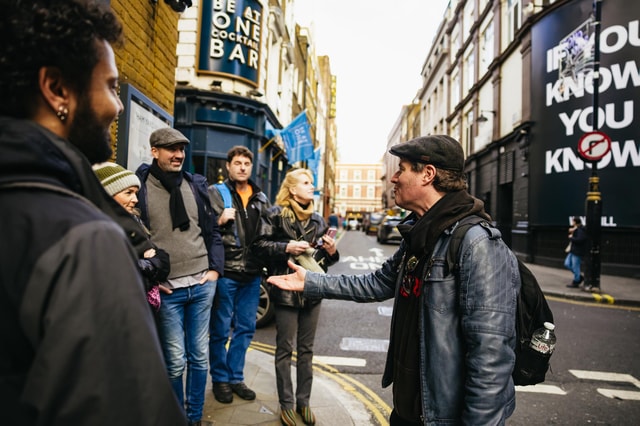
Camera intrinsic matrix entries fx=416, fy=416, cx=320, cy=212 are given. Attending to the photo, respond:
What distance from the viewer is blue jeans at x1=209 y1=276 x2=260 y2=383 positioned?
3.57 m

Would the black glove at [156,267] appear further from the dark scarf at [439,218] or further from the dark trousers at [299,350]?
the dark scarf at [439,218]

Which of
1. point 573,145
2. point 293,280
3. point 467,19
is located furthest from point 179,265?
point 467,19

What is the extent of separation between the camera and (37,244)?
73 centimetres

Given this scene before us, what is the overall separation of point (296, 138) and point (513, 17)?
1156 cm

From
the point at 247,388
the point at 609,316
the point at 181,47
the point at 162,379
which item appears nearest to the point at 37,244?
the point at 162,379

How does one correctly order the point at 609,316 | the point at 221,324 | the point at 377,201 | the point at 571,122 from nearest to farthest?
the point at 221,324
the point at 609,316
the point at 571,122
the point at 377,201

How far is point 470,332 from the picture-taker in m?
1.69

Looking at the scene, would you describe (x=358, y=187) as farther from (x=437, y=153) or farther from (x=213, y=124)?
(x=437, y=153)

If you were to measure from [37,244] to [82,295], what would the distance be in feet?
0.40

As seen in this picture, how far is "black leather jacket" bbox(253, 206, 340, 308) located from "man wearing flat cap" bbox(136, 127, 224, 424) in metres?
0.48

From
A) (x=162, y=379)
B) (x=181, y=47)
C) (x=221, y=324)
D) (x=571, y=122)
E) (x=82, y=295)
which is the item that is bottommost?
(x=221, y=324)

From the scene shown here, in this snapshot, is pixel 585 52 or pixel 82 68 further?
pixel 585 52

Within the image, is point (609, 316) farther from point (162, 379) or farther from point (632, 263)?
point (162, 379)

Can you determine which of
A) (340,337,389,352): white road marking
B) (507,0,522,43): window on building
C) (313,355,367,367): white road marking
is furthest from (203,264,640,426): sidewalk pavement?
(507,0,522,43): window on building
